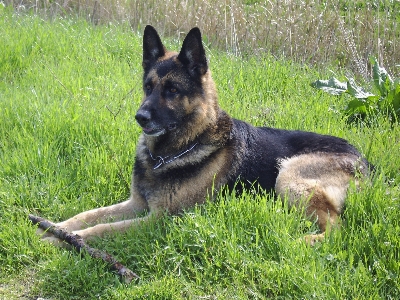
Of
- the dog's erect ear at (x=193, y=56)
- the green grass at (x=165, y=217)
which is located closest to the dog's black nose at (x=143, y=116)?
the dog's erect ear at (x=193, y=56)

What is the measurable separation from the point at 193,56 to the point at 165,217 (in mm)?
1398

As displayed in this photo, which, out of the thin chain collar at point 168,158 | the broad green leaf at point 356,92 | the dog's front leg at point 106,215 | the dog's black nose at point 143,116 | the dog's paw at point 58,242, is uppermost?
the dog's black nose at point 143,116

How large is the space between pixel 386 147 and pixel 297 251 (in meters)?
2.14

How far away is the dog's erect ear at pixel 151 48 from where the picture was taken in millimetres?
4270

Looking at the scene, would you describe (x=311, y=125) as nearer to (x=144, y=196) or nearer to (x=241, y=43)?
(x=144, y=196)

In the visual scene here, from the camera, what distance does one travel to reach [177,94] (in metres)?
4.03

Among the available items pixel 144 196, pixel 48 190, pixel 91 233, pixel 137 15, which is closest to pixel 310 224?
pixel 144 196

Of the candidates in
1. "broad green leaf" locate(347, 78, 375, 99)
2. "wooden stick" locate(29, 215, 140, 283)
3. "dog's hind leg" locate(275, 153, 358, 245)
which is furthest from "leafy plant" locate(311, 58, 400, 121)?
"wooden stick" locate(29, 215, 140, 283)

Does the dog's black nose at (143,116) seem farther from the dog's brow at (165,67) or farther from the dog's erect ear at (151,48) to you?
the dog's erect ear at (151,48)

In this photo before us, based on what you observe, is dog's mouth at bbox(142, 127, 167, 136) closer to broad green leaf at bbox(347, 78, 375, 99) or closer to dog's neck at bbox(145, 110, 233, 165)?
dog's neck at bbox(145, 110, 233, 165)

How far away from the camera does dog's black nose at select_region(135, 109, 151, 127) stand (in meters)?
3.79

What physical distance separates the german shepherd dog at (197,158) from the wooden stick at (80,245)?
0.10 metres

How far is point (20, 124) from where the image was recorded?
523 centimetres

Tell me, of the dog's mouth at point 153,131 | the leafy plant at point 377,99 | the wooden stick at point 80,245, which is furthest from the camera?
the leafy plant at point 377,99
